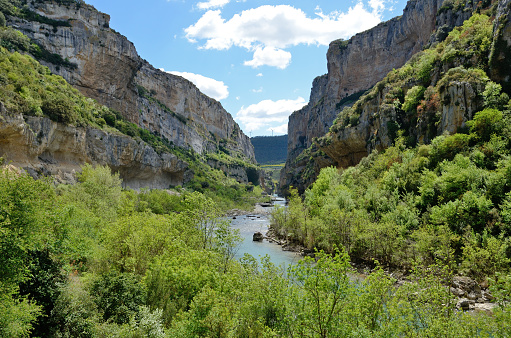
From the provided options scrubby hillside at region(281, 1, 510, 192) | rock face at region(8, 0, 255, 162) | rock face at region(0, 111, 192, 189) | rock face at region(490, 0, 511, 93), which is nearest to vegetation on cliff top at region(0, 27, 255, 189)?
rock face at region(0, 111, 192, 189)

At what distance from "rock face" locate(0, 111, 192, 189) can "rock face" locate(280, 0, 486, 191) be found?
4497 cm

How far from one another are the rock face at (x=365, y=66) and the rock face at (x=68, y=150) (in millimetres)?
44972

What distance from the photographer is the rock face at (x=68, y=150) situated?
34.2 metres

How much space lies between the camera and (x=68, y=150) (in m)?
44.8

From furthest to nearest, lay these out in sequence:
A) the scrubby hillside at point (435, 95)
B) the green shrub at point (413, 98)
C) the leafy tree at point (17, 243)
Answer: the green shrub at point (413, 98)
the scrubby hillside at point (435, 95)
the leafy tree at point (17, 243)

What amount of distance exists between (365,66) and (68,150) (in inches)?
4067

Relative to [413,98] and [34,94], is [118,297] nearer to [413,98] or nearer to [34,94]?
[34,94]

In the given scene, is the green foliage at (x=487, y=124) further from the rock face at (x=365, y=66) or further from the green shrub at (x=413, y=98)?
the rock face at (x=365, y=66)

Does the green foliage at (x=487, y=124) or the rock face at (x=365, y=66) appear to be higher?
the rock face at (x=365, y=66)

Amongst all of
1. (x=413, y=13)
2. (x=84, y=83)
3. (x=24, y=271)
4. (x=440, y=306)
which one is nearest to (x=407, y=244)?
(x=440, y=306)

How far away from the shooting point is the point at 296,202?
146 feet

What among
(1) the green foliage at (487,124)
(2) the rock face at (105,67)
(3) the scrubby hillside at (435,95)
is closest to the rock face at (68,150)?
(2) the rock face at (105,67)

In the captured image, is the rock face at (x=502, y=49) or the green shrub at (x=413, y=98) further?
the green shrub at (x=413, y=98)

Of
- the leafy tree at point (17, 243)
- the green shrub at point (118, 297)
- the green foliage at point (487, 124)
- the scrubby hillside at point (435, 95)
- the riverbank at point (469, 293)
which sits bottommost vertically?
the riverbank at point (469, 293)
